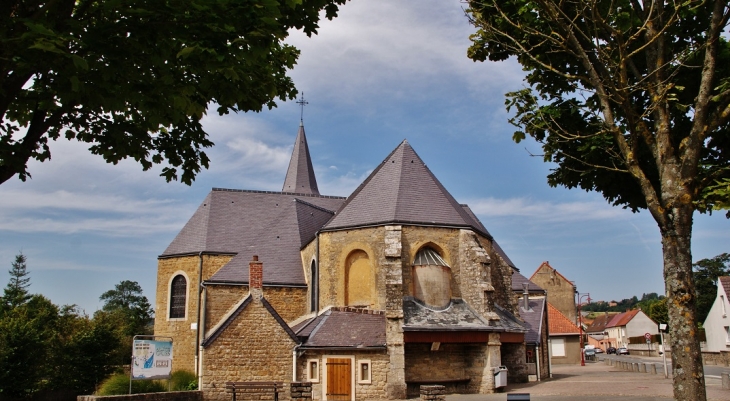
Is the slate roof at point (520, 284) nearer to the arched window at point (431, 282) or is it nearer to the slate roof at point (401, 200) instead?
the slate roof at point (401, 200)

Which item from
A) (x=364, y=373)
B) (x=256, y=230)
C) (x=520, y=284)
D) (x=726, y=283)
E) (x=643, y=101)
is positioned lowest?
(x=364, y=373)

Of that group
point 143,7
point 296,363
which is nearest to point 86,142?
point 143,7

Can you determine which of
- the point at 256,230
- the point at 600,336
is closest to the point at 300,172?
the point at 256,230

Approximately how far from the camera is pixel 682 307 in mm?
7703

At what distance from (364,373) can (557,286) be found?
138 ft

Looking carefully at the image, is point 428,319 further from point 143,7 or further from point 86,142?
point 143,7

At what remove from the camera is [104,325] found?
28.2 meters

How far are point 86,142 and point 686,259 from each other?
8295 millimetres

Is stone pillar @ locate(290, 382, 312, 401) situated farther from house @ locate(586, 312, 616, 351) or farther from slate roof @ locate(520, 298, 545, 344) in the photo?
house @ locate(586, 312, 616, 351)

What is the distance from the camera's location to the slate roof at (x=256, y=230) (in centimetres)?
2794

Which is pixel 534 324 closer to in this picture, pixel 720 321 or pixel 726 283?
pixel 726 283

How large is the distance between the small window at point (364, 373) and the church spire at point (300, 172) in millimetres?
20584

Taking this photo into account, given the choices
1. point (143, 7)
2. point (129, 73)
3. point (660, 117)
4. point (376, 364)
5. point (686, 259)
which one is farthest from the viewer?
point (376, 364)

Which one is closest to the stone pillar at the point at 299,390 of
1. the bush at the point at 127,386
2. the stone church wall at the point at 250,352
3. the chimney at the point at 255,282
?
the stone church wall at the point at 250,352
